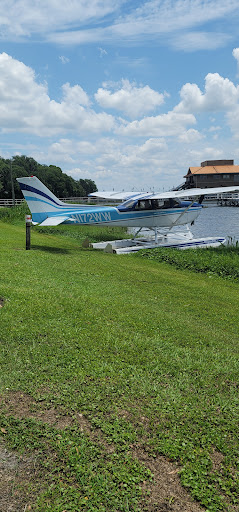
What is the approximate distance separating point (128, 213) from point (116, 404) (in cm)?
1257

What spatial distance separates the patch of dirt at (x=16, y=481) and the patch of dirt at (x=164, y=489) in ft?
2.38

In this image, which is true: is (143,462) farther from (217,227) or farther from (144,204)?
(217,227)

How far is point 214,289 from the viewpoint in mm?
8062

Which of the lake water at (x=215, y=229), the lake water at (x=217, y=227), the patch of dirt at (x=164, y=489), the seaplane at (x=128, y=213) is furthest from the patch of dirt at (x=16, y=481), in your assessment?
the lake water at (x=217, y=227)

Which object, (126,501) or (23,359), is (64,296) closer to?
(23,359)

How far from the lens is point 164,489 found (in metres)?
2.33

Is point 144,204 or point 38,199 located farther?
point 144,204

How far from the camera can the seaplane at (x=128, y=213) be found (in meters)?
13.2

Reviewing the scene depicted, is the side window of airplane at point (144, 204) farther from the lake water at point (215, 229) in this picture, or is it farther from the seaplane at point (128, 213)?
the lake water at point (215, 229)

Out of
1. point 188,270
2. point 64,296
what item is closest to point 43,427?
point 64,296

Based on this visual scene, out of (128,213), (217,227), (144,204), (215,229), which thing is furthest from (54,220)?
(217,227)

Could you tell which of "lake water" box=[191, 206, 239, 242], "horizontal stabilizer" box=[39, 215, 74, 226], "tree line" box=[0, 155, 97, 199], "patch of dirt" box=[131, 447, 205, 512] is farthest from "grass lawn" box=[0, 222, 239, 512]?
"tree line" box=[0, 155, 97, 199]

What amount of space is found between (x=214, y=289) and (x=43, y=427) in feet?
19.7

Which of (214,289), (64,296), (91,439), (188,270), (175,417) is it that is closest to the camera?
(91,439)
